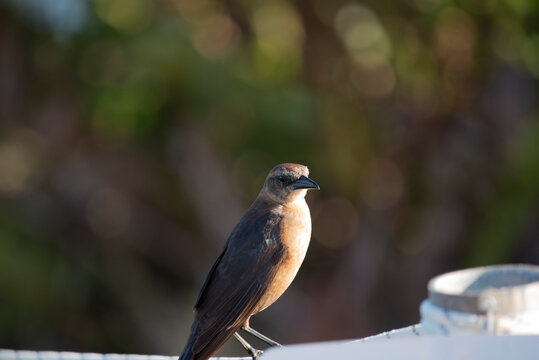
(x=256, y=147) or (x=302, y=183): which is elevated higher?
(x=256, y=147)

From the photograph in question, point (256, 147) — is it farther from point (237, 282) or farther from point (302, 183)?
point (237, 282)

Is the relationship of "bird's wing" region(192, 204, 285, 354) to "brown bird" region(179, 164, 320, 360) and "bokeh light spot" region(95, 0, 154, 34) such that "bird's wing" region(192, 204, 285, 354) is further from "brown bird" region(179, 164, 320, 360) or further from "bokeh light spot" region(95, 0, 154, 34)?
"bokeh light spot" region(95, 0, 154, 34)

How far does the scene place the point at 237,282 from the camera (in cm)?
342

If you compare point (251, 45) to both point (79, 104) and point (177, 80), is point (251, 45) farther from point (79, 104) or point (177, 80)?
point (79, 104)

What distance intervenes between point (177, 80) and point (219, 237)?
1.83 m

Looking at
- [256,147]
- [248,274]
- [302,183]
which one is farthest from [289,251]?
[256,147]

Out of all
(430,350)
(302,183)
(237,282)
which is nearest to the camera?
(430,350)

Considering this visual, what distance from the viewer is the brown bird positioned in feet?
10.9

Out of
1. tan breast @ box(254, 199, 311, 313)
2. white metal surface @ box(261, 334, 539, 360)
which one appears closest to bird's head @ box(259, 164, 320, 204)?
tan breast @ box(254, 199, 311, 313)

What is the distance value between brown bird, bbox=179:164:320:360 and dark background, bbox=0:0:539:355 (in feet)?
12.6

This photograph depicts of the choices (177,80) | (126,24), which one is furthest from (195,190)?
(126,24)

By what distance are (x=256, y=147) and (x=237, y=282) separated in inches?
181

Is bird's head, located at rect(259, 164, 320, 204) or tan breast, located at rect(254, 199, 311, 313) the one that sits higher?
bird's head, located at rect(259, 164, 320, 204)

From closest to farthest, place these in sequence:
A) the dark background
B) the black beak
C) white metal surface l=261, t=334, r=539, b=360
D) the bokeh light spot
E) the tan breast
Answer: white metal surface l=261, t=334, r=539, b=360 → the tan breast → the black beak → the bokeh light spot → the dark background
